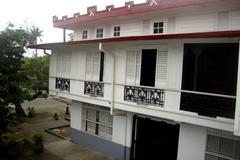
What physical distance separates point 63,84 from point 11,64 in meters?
3.41

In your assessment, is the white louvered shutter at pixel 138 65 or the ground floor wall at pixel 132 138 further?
the white louvered shutter at pixel 138 65

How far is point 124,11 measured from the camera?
12.9m

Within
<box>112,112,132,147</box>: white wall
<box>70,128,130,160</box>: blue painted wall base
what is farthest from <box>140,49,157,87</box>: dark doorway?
<box>70,128,130,160</box>: blue painted wall base

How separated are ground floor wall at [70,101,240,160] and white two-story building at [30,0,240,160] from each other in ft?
0.13

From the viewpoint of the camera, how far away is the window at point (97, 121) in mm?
12930

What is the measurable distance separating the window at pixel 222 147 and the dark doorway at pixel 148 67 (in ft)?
11.1

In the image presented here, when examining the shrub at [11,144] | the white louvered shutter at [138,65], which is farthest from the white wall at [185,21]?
the shrub at [11,144]

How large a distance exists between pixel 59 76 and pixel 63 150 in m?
4.57

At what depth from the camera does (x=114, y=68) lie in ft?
36.8

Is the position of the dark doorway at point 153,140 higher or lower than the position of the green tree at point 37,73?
lower

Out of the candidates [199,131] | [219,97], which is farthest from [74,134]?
[219,97]

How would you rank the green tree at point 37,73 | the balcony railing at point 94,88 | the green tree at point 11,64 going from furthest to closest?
the green tree at point 37,73 → the green tree at point 11,64 → the balcony railing at point 94,88

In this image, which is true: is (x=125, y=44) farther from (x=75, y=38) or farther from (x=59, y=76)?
(x=75, y=38)

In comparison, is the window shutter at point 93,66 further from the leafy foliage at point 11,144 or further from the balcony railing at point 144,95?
the leafy foliage at point 11,144
